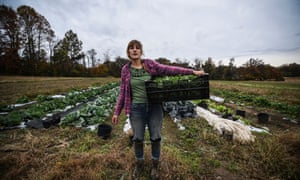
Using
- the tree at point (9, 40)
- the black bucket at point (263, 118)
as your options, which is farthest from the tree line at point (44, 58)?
the black bucket at point (263, 118)

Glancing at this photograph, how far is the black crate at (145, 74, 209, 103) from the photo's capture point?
183cm

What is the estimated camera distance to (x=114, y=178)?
2162 mm

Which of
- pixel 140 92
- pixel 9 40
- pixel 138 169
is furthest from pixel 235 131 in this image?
pixel 9 40

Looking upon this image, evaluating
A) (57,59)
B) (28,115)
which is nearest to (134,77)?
(28,115)

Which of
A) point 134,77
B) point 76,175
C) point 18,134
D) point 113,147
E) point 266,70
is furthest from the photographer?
point 266,70

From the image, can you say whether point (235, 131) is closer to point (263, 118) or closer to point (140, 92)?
point (263, 118)

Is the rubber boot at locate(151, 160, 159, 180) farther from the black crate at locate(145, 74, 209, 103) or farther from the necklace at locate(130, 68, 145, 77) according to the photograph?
the necklace at locate(130, 68, 145, 77)

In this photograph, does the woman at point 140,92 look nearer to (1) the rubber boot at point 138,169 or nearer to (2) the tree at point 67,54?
(1) the rubber boot at point 138,169

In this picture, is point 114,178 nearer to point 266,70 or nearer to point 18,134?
point 18,134

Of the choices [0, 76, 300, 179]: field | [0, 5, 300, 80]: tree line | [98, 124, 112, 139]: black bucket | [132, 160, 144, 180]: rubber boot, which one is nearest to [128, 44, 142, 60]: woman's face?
[132, 160, 144, 180]: rubber boot

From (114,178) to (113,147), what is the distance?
970 mm

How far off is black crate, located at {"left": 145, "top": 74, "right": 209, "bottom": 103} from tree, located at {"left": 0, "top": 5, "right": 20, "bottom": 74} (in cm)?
3585

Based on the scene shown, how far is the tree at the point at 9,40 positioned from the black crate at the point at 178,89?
1411 inches

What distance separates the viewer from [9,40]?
24688 millimetres
